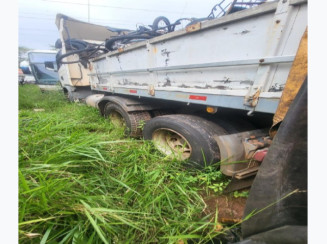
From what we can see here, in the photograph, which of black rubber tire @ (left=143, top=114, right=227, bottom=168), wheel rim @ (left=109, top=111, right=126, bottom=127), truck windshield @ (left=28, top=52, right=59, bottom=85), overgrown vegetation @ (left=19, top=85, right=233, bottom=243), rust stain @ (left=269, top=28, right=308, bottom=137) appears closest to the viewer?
rust stain @ (left=269, top=28, right=308, bottom=137)

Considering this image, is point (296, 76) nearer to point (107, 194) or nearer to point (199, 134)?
point (199, 134)

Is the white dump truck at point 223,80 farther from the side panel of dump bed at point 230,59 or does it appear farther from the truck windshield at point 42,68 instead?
the truck windshield at point 42,68

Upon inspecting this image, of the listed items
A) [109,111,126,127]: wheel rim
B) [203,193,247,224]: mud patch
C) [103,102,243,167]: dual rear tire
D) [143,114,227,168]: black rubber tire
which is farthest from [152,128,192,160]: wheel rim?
[109,111,126,127]: wheel rim

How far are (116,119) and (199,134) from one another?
2150 mm

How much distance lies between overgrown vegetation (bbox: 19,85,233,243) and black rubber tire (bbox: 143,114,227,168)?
0.14 m

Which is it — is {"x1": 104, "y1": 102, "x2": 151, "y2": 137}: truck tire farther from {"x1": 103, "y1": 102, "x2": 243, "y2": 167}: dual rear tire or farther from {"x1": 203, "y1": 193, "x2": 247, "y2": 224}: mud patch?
{"x1": 203, "y1": 193, "x2": 247, "y2": 224}: mud patch

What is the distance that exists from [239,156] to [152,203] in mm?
913

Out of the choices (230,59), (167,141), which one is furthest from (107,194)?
(230,59)

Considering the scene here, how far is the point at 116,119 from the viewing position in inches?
134

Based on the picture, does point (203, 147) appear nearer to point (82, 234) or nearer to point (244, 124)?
point (244, 124)

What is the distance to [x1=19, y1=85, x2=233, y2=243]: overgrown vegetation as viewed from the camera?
41.5 inches

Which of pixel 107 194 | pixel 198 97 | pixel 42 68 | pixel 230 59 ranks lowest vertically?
pixel 107 194

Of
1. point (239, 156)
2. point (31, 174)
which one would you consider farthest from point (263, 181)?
point (31, 174)

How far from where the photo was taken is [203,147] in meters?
1.75
